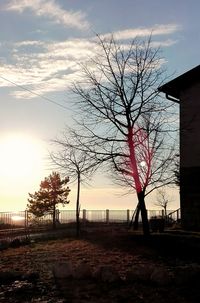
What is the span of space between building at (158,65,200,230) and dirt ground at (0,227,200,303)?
3672 mm

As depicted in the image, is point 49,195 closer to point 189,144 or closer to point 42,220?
point 42,220

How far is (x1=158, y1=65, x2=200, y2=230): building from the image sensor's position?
21406 mm

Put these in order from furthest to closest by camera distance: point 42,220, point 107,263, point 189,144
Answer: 1. point 42,220
2. point 189,144
3. point 107,263

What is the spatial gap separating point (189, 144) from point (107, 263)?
996 cm

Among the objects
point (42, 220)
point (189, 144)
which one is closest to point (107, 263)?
point (189, 144)

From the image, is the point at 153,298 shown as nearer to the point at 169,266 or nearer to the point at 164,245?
the point at 169,266

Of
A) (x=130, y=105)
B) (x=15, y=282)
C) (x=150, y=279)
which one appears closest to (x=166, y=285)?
(x=150, y=279)

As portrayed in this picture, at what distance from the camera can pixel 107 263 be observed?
509 inches

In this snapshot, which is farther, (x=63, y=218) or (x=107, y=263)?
(x=63, y=218)

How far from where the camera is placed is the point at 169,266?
40.8 feet

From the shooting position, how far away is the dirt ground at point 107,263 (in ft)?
29.7

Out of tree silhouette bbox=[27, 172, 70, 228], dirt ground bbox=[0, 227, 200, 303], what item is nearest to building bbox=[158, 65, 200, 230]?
dirt ground bbox=[0, 227, 200, 303]

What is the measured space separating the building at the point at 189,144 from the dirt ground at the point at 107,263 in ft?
12.0

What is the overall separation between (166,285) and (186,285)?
0.39 meters
